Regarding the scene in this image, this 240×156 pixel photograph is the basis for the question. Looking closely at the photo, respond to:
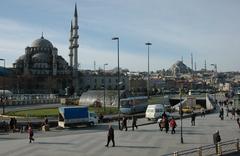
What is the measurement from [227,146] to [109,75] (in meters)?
129

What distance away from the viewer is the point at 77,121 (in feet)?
109

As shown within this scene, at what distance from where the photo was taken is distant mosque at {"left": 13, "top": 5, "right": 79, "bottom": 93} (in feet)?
386

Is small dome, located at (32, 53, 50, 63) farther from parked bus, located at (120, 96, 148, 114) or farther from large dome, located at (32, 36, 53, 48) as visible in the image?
parked bus, located at (120, 96, 148, 114)

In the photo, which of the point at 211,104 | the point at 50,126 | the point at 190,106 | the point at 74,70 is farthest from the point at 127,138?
the point at 74,70

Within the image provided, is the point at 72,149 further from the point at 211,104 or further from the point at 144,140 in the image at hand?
the point at 211,104

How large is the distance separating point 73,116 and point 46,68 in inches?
3869

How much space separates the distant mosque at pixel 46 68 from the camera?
118m

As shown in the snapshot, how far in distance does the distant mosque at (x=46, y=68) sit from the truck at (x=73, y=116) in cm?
8386

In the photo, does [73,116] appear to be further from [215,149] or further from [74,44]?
[74,44]

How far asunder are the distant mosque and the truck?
3302 inches

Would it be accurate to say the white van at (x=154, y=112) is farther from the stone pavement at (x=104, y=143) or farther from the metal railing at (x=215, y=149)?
the metal railing at (x=215, y=149)

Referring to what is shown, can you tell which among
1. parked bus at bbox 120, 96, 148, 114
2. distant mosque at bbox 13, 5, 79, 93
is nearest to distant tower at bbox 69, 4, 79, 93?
distant mosque at bbox 13, 5, 79, 93

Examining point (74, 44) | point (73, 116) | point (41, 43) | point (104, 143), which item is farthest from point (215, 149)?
point (41, 43)

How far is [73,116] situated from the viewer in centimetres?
3306
